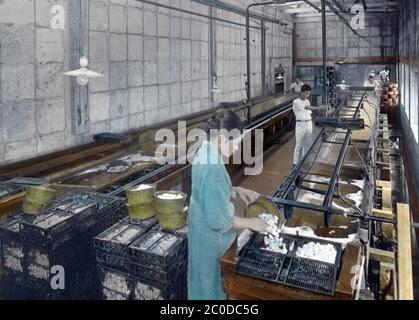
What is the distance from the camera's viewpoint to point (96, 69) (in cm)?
607

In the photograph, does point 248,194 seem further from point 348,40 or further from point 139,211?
point 348,40

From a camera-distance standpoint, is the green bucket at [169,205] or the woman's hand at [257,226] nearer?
the woman's hand at [257,226]

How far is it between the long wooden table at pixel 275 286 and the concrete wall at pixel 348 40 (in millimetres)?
17929

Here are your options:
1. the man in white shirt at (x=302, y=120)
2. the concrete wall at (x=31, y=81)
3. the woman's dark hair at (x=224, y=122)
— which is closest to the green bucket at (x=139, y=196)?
the woman's dark hair at (x=224, y=122)

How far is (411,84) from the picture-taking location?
36.1 ft

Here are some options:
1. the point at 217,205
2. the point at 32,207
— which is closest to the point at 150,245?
the point at 217,205

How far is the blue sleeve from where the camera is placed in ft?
7.41

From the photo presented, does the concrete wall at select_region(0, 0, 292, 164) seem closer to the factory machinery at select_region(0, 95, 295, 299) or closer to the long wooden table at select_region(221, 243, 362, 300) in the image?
the factory machinery at select_region(0, 95, 295, 299)

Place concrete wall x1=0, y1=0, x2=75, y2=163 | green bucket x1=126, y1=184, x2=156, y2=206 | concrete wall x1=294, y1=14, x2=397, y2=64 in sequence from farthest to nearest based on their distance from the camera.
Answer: concrete wall x1=294, y1=14, x2=397, y2=64, concrete wall x1=0, y1=0, x2=75, y2=163, green bucket x1=126, y1=184, x2=156, y2=206

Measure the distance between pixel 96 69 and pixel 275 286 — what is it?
5041mm

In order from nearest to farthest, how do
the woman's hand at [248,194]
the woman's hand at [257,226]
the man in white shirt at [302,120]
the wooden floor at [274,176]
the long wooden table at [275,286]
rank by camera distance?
1. the long wooden table at [275,286]
2. the woman's hand at [257,226]
3. the woman's hand at [248,194]
4. the wooden floor at [274,176]
5. the man in white shirt at [302,120]

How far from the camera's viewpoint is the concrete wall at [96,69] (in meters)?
4.81

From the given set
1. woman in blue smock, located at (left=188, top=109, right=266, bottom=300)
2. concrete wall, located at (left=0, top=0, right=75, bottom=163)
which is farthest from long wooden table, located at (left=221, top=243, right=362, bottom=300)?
concrete wall, located at (left=0, top=0, right=75, bottom=163)

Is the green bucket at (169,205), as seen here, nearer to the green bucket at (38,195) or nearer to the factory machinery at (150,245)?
the factory machinery at (150,245)
